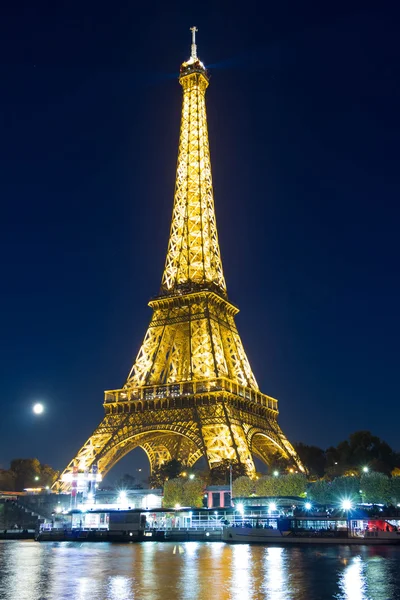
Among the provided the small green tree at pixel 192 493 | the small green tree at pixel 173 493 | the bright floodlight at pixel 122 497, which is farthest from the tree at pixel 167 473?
the small green tree at pixel 192 493

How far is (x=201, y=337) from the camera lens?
71.6m

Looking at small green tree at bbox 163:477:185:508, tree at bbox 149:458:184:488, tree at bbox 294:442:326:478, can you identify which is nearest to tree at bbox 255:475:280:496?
small green tree at bbox 163:477:185:508

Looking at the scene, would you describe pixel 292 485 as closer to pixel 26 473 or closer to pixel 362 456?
pixel 362 456

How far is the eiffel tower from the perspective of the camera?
64438 millimetres

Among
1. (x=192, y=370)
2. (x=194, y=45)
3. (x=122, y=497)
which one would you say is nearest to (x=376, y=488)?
(x=192, y=370)

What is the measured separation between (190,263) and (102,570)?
5258cm

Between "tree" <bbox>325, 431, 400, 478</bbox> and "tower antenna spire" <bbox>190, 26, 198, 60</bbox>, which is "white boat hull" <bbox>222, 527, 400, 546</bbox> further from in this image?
"tower antenna spire" <bbox>190, 26, 198, 60</bbox>

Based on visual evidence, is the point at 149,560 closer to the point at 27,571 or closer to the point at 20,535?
the point at 27,571

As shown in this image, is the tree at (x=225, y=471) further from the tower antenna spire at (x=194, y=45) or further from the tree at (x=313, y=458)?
the tower antenna spire at (x=194, y=45)

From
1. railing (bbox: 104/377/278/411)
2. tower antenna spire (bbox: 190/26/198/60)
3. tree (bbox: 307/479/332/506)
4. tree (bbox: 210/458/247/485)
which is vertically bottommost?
tree (bbox: 307/479/332/506)

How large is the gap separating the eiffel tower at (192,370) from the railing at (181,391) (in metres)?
0.12

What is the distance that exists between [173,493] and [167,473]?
29.3 feet

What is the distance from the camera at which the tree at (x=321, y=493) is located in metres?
59.8

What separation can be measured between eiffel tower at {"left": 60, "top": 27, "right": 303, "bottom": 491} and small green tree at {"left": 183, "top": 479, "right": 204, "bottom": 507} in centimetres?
386
